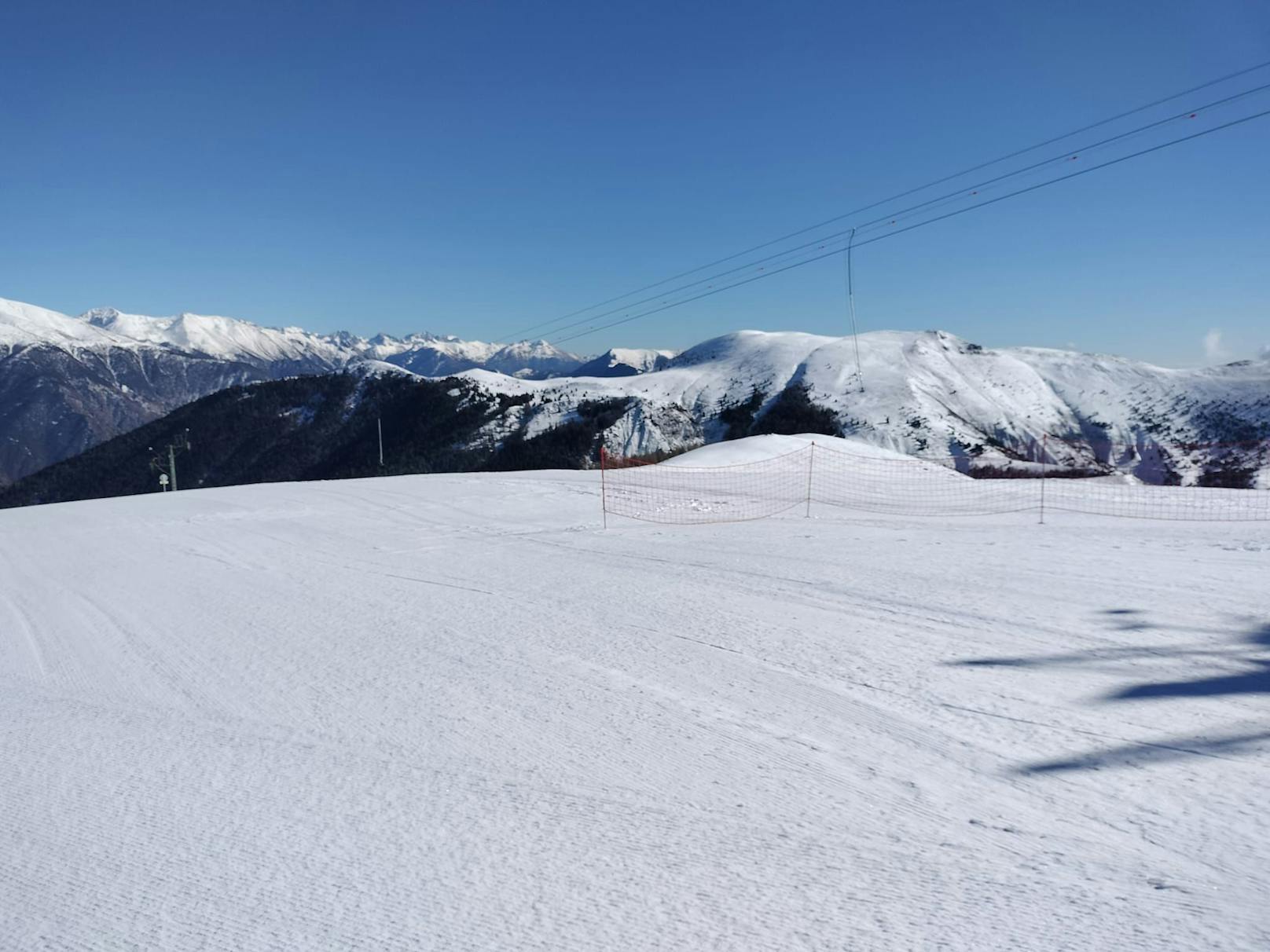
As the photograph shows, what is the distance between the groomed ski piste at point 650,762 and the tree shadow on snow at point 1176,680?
28 millimetres

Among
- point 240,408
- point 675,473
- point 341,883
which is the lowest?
point 341,883

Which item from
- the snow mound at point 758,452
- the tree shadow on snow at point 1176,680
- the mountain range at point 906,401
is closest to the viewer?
the tree shadow on snow at point 1176,680

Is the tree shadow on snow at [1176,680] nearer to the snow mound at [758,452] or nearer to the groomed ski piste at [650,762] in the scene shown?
the groomed ski piste at [650,762]

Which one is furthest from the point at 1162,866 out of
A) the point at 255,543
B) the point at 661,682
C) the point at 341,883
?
the point at 255,543

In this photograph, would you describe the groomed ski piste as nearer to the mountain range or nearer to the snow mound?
the snow mound

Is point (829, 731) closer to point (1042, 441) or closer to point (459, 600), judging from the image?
point (459, 600)

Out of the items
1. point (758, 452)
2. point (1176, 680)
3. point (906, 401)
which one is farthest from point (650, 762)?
point (906, 401)

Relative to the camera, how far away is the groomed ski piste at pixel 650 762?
292 cm

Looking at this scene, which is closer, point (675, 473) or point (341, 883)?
point (341, 883)

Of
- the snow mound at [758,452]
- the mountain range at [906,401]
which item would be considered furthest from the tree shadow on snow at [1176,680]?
the mountain range at [906,401]

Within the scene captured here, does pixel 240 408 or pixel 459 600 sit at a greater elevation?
pixel 240 408

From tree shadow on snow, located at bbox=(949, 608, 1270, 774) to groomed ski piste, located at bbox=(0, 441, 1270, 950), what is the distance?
1.1 inches

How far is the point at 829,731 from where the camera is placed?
4508 millimetres

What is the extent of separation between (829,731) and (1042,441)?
293ft
